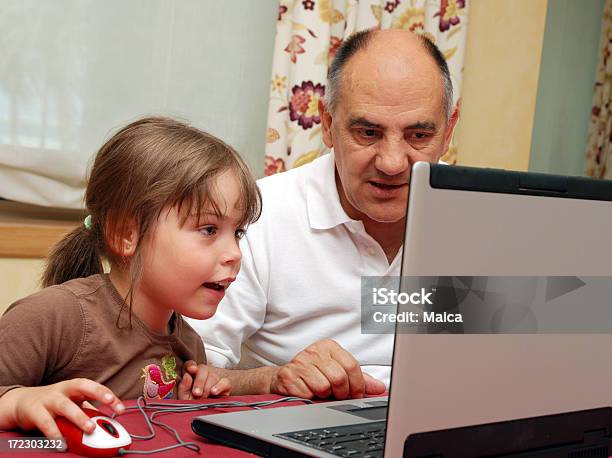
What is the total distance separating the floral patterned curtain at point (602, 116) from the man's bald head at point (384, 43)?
7.07 feet

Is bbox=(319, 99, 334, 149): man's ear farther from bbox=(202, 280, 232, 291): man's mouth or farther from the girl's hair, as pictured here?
bbox=(202, 280, 232, 291): man's mouth

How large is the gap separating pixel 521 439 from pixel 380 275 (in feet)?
2.95

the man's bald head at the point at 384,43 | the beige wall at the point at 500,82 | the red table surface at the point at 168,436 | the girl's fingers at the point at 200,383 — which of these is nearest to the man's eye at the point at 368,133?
the man's bald head at the point at 384,43

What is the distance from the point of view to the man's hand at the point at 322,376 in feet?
3.93

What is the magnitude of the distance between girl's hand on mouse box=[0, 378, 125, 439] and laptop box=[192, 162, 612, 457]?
159 mm

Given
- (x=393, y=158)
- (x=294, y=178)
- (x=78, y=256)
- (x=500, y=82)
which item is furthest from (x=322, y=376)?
(x=500, y=82)

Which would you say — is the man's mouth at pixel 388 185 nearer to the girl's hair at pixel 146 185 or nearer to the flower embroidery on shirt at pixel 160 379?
the girl's hair at pixel 146 185

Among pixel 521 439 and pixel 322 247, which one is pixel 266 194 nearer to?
pixel 322 247

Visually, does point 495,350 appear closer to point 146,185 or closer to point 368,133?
point 146,185

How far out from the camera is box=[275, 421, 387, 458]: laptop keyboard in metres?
0.81

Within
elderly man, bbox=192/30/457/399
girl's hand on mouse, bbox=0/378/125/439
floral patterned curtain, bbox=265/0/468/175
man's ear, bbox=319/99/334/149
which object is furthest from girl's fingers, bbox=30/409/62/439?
floral patterned curtain, bbox=265/0/468/175

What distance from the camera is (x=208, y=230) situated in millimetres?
1183

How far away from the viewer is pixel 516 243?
27.7 inches

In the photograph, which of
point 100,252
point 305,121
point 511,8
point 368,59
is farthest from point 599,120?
point 100,252
